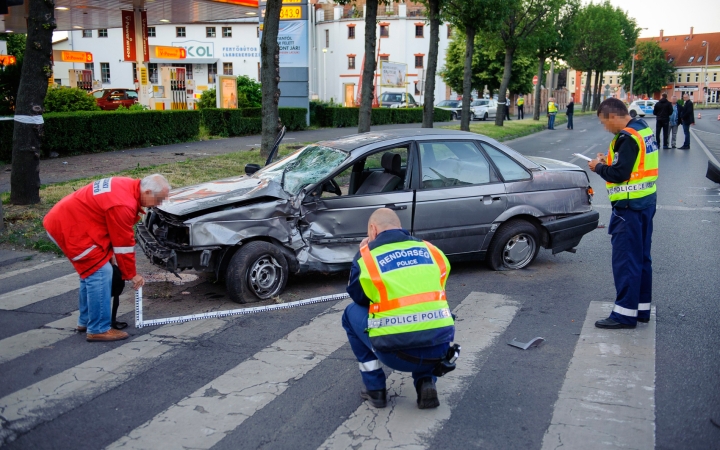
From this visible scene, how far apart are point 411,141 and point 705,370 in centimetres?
376

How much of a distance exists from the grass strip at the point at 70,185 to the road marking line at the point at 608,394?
7129 millimetres

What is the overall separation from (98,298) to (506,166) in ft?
15.3

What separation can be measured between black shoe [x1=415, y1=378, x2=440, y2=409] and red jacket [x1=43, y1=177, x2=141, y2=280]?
2.64 metres

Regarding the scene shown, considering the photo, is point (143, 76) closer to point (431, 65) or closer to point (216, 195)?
point (431, 65)

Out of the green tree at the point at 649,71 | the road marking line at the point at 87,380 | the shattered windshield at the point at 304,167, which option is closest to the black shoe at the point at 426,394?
the road marking line at the point at 87,380

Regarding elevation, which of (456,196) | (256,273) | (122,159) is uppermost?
(456,196)

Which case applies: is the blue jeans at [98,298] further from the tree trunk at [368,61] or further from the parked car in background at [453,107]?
the parked car in background at [453,107]

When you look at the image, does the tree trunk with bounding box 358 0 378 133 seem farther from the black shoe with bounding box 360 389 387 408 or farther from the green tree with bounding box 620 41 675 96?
the green tree with bounding box 620 41 675 96

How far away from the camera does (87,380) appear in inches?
193

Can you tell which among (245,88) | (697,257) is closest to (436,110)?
(245,88)

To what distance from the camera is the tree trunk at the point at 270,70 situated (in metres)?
15.8

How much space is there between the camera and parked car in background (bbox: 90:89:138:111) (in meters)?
37.0

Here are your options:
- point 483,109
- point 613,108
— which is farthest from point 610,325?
Result: point 483,109

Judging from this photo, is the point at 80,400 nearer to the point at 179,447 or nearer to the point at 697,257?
the point at 179,447
